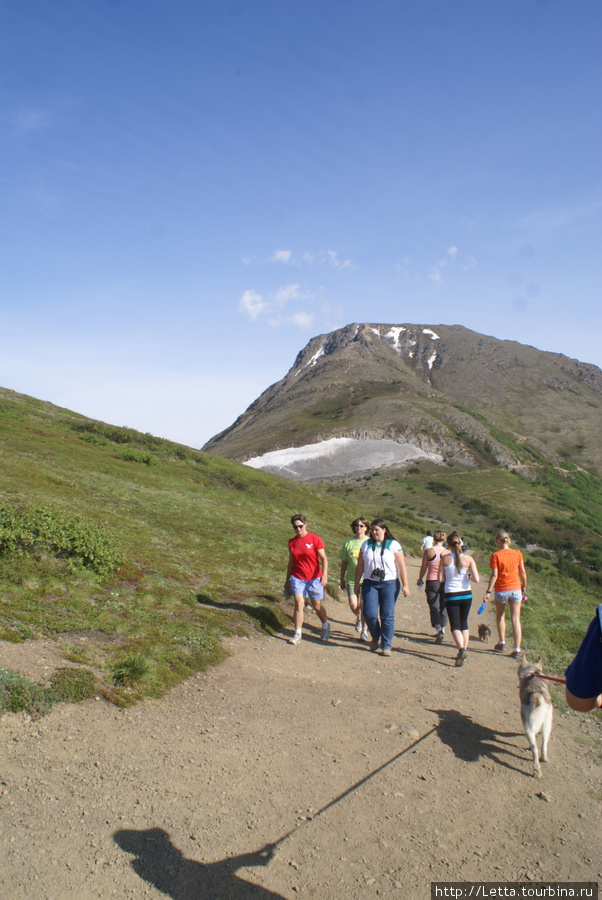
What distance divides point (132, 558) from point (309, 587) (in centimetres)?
444

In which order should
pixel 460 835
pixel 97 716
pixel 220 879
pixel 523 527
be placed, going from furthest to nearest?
pixel 523 527 < pixel 97 716 < pixel 460 835 < pixel 220 879

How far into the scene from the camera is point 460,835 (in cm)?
424

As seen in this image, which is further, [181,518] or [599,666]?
[181,518]

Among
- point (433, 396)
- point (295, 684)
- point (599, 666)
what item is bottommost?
point (295, 684)

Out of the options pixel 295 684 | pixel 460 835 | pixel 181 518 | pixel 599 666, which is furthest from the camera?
pixel 181 518

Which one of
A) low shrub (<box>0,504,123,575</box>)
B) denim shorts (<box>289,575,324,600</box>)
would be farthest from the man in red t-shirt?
low shrub (<box>0,504,123,575</box>)

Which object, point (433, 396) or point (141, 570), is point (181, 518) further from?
point (433, 396)

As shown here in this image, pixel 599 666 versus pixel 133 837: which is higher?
pixel 599 666

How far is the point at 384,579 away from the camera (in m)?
8.62

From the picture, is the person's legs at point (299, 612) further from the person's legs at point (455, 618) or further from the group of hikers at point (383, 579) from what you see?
the person's legs at point (455, 618)

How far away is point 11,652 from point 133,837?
2796 millimetres

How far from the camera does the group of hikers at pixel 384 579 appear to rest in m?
8.63

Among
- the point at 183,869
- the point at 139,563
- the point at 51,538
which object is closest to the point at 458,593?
the point at 183,869

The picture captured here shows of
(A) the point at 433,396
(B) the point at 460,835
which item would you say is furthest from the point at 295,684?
(A) the point at 433,396
